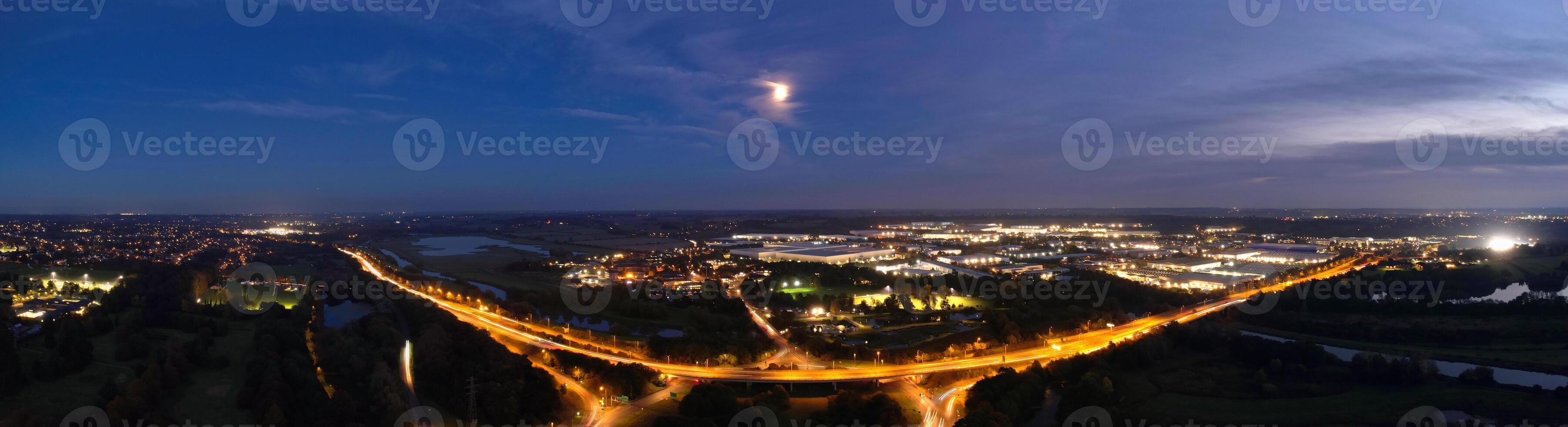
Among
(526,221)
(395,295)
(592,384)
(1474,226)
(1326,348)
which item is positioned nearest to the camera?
(592,384)

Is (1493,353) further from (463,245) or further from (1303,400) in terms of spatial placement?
(463,245)

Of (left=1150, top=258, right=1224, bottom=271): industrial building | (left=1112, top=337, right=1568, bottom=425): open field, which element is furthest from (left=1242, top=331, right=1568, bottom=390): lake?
(left=1150, top=258, right=1224, bottom=271): industrial building

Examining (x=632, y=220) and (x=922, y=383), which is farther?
(x=632, y=220)

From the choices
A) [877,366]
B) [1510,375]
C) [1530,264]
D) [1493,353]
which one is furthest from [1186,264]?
[877,366]

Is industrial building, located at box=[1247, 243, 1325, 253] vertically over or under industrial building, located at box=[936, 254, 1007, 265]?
over

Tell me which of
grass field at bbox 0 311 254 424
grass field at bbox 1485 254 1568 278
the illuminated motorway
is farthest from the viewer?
grass field at bbox 1485 254 1568 278

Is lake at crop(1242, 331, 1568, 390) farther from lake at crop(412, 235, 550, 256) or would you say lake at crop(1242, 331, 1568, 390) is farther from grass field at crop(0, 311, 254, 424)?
lake at crop(412, 235, 550, 256)

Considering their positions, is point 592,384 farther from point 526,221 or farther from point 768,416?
point 526,221

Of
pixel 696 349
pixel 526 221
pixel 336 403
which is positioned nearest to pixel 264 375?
pixel 336 403
